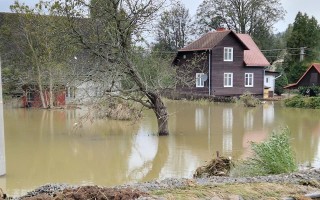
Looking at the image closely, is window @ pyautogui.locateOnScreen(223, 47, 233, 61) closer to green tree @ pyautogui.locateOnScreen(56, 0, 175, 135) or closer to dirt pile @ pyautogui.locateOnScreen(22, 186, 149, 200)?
green tree @ pyautogui.locateOnScreen(56, 0, 175, 135)

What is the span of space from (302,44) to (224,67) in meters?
11.5

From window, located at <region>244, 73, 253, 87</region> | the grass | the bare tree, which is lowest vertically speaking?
the grass

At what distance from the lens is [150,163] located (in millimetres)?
11305

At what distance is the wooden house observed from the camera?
1363 inches

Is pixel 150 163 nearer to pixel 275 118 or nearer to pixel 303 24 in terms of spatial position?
pixel 275 118

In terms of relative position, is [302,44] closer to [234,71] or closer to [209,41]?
[234,71]

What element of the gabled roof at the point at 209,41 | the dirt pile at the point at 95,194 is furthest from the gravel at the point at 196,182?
the gabled roof at the point at 209,41

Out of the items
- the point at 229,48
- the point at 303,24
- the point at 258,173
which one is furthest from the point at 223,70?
the point at 258,173

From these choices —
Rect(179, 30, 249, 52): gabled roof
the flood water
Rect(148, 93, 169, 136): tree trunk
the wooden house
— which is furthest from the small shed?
Rect(148, 93, 169, 136): tree trunk

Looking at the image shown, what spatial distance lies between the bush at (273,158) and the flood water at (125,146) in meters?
2.12

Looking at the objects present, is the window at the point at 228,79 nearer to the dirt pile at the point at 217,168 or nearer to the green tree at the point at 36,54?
the green tree at the point at 36,54

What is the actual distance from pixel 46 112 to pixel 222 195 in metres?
21.7

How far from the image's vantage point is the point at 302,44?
41.8 metres

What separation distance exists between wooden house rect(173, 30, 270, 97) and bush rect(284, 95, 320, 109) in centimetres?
667
